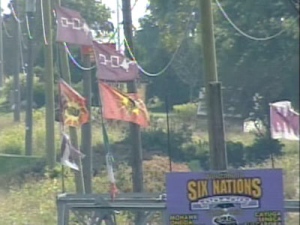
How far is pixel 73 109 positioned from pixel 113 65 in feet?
2.81

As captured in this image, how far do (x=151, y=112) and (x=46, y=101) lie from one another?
8.99 ft

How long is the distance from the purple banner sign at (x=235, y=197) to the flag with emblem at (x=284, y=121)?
40 cm

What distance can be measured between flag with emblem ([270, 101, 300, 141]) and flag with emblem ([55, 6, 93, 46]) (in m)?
4.02

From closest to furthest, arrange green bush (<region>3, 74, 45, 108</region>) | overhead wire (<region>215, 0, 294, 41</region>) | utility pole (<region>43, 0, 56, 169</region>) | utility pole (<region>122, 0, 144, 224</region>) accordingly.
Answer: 1. overhead wire (<region>215, 0, 294, 41</region>)
2. utility pole (<region>122, 0, 144, 224</region>)
3. utility pole (<region>43, 0, 56, 169</region>)
4. green bush (<region>3, 74, 45, 108</region>)

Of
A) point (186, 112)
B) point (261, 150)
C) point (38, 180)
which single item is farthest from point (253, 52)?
point (38, 180)

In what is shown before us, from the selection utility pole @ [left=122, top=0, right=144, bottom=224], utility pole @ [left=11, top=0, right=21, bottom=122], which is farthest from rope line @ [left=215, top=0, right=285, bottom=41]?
utility pole @ [left=11, top=0, right=21, bottom=122]

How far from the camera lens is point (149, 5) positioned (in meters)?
11.5

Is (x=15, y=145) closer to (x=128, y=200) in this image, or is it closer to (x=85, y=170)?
(x=85, y=170)

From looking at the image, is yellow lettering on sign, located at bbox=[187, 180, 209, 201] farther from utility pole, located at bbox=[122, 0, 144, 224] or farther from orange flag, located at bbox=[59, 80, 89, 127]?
orange flag, located at bbox=[59, 80, 89, 127]

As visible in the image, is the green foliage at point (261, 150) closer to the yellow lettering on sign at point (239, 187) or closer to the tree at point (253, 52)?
the tree at point (253, 52)

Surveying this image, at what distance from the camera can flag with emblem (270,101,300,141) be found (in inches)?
328

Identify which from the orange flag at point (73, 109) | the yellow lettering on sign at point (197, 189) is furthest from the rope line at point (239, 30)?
the orange flag at point (73, 109)

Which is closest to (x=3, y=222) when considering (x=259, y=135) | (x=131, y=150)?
(x=131, y=150)

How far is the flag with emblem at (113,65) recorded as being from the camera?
1190 centimetres
